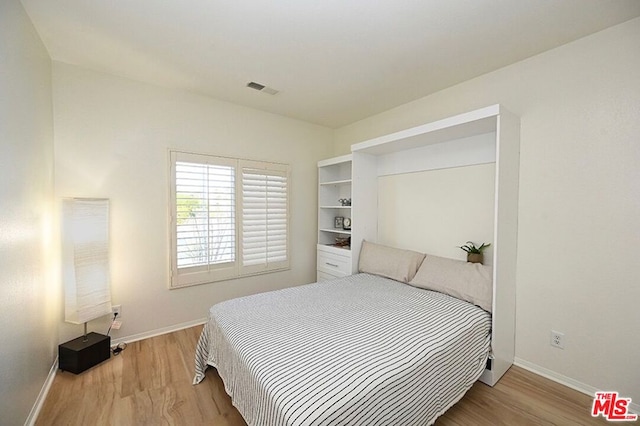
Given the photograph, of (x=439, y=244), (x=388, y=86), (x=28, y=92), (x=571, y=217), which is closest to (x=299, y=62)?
(x=388, y=86)

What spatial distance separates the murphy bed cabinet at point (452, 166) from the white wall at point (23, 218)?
2.67 m

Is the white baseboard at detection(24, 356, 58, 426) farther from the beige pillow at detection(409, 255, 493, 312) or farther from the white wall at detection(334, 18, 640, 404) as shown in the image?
the white wall at detection(334, 18, 640, 404)

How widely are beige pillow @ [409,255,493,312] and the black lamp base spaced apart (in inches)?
110

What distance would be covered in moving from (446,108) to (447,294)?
6.09 feet

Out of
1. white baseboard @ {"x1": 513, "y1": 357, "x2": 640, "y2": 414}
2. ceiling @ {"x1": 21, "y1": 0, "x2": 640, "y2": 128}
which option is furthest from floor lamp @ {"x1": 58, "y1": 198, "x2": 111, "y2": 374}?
white baseboard @ {"x1": 513, "y1": 357, "x2": 640, "y2": 414}

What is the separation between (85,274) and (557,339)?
3.78 m

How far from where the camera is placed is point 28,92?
1.71 meters

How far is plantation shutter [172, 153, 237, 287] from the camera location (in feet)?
9.23

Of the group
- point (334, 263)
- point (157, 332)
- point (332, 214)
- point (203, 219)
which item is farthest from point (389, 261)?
point (157, 332)

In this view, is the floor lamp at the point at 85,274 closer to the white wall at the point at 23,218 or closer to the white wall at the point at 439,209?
the white wall at the point at 23,218

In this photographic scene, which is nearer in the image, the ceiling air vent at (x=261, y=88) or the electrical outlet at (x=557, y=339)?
the electrical outlet at (x=557, y=339)

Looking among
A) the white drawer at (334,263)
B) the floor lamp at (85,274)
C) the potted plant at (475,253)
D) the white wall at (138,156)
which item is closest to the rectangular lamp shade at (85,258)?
the floor lamp at (85,274)

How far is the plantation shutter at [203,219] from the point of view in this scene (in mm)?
2812

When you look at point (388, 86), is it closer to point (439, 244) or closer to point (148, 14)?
point (439, 244)
